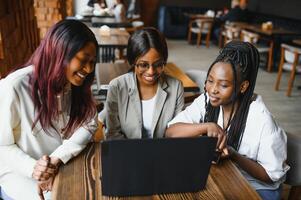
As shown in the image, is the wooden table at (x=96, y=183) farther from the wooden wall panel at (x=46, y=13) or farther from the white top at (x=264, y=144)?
the wooden wall panel at (x=46, y=13)

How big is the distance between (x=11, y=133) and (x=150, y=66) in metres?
0.75

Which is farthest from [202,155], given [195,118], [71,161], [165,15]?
[165,15]

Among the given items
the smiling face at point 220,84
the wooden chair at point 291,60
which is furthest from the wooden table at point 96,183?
→ the wooden chair at point 291,60

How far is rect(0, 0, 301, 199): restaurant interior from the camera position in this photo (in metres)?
1.74

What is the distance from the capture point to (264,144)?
1.20m

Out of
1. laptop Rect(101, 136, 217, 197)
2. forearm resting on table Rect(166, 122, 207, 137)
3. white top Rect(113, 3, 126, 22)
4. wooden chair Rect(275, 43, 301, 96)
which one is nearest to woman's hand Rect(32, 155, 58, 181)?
laptop Rect(101, 136, 217, 197)

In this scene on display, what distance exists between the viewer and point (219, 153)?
44.0 inches

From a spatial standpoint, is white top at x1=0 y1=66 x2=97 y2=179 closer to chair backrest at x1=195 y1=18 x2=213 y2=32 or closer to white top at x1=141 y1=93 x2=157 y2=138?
white top at x1=141 y1=93 x2=157 y2=138

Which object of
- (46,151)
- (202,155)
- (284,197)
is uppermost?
(202,155)

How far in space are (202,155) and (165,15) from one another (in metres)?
8.05

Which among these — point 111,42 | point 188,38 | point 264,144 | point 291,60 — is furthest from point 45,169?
point 188,38

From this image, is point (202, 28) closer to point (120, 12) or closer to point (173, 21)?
point (173, 21)

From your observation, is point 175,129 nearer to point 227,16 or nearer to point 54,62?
point 54,62

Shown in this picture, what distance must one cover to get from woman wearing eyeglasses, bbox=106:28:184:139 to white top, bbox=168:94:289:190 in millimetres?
509
